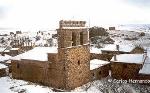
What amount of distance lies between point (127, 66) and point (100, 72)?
4.64m

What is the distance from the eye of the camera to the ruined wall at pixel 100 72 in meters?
40.4

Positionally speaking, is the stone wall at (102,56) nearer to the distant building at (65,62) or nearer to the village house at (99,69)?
the village house at (99,69)

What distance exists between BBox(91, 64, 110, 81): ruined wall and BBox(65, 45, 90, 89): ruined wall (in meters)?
2.02

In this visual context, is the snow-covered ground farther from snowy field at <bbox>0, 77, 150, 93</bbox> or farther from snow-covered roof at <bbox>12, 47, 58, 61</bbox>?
snow-covered roof at <bbox>12, 47, 58, 61</bbox>

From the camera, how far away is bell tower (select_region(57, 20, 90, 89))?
34.2 metres

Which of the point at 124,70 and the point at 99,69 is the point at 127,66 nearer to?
the point at 124,70

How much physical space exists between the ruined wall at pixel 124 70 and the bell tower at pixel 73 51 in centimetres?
755

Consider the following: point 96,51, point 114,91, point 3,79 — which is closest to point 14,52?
point 96,51

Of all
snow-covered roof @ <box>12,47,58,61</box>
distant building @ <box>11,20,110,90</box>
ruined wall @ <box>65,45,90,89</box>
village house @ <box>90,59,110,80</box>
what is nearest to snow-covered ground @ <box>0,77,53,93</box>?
distant building @ <box>11,20,110,90</box>

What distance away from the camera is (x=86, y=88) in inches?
1410

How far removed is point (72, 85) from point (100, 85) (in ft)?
16.8

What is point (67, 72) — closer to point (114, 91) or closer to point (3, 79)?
point (114, 91)

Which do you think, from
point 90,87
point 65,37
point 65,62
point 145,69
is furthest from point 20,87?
point 145,69

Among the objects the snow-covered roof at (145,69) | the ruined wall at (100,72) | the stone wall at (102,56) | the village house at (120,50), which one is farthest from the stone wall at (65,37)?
the village house at (120,50)
